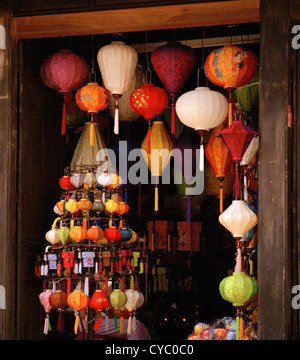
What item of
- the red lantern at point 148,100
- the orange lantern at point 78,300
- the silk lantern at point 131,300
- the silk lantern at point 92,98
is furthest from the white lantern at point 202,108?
the orange lantern at point 78,300

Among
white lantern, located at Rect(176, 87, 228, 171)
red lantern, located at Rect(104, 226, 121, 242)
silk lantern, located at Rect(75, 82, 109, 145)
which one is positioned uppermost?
silk lantern, located at Rect(75, 82, 109, 145)

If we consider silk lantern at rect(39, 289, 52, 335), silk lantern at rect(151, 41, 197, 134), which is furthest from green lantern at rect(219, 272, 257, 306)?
silk lantern at rect(151, 41, 197, 134)

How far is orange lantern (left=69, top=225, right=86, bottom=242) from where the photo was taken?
206 inches

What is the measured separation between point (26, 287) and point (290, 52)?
102 inches

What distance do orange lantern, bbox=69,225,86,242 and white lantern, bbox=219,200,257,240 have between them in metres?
1.19

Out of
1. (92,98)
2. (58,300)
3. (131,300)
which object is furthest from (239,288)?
(92,98)

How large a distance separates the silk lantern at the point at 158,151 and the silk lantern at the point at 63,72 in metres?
0.79

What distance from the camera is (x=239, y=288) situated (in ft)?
15.0

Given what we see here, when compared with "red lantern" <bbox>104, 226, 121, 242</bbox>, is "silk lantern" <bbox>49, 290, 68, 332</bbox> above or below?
below

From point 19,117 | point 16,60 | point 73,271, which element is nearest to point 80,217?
point 73,271

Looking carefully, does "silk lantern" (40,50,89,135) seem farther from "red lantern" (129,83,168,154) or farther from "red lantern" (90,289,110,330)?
"red lantern" (90,289,110,330)

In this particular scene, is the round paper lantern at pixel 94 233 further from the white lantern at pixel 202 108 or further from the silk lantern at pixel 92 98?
the white lantern at pixel 202 108

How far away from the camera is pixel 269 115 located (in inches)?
173

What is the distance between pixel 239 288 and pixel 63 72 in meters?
2.17
